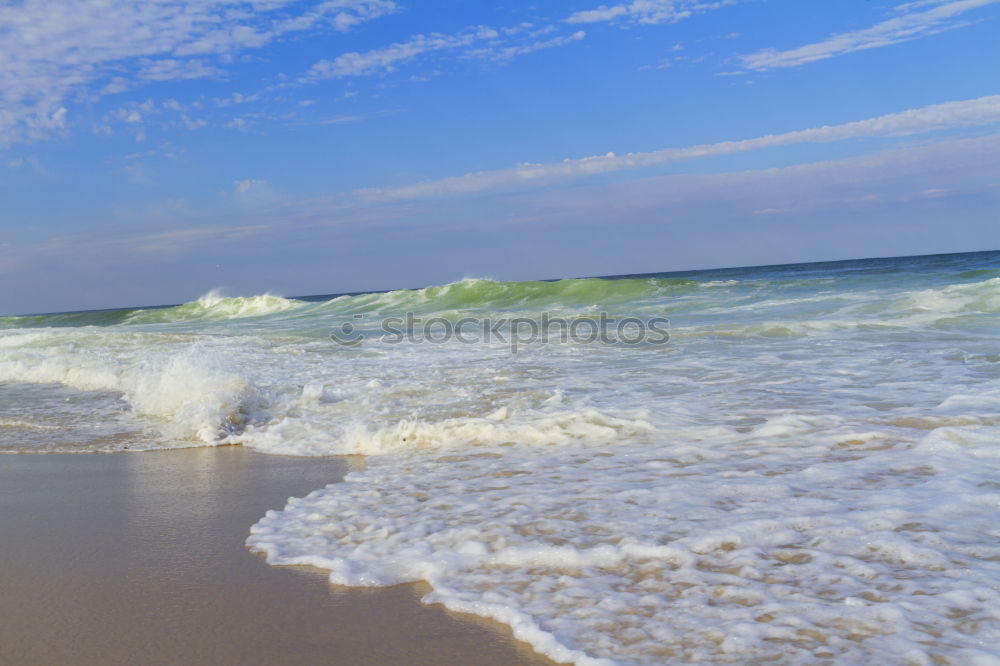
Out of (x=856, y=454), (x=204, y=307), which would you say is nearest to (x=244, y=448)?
(x=856, y=454)

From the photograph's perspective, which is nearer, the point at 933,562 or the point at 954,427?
the point at 933,562

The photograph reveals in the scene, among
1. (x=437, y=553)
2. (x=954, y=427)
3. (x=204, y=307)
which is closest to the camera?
(x=437, y=553)

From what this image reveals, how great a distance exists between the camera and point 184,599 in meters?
2.69

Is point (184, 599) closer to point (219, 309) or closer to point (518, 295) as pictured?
point (518, 295)

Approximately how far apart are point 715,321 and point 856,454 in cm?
913

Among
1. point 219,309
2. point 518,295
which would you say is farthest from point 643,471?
point 219,309

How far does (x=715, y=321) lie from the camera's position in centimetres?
1298

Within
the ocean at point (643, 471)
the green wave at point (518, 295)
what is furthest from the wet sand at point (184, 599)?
the green wave at point (518, 295)

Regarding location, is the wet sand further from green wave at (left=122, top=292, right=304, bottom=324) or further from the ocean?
green wave at (left=122, top=292, right=304, bottom=324)

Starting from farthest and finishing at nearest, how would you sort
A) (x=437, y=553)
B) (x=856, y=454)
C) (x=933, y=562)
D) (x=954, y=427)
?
(x=954, y=427), (x=856, y=454), (x=437, y=553), (x=933, y=562)

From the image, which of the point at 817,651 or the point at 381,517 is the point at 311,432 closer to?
the point at 381,517

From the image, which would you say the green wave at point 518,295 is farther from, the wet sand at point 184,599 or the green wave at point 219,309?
the wet sand at point 184,599

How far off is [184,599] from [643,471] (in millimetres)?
2312

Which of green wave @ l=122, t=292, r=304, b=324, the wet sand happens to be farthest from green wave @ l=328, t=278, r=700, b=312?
the wet sand
